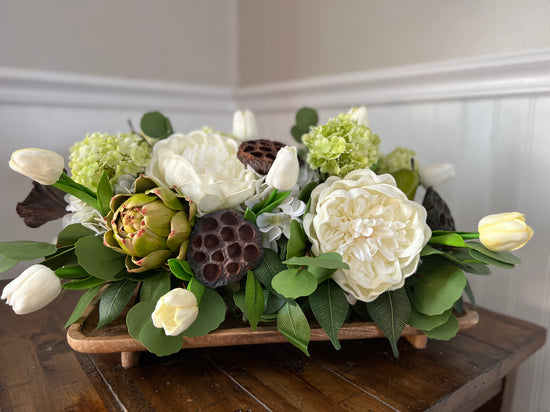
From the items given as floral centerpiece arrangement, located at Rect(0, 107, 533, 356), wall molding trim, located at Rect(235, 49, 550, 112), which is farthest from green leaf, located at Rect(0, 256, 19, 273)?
wall molding trim, located at Rect(235, 49, 550, 112)

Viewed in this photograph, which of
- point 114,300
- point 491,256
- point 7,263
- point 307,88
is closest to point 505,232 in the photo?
point 491,256

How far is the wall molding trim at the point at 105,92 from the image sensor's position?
866 mm

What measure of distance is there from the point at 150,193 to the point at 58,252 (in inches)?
6.2

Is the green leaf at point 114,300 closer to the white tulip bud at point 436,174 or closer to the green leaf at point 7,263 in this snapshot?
the green leaf at point 7,263

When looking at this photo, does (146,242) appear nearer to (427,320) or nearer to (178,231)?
(178,231)

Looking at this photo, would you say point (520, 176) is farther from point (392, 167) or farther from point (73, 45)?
point (73, 45)

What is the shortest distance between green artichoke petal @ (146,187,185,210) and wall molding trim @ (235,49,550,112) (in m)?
0.57

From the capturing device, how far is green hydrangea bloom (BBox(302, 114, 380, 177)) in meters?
0.54

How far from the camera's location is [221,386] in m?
0.47

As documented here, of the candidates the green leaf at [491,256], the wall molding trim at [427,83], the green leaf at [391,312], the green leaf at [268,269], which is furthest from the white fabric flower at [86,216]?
the wall molding trim at [427,83]

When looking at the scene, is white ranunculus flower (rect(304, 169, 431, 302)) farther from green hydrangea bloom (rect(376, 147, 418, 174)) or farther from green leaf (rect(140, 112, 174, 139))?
green leaf (rect(140, 112, 174, 139))

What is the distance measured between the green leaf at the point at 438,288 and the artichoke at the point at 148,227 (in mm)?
294

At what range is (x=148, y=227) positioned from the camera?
446 mm

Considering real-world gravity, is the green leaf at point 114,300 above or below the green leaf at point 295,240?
below
